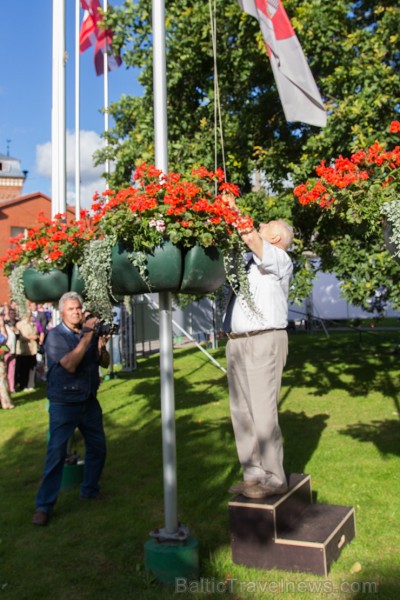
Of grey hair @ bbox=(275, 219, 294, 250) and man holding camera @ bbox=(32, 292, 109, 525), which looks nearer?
grey hair @ bbox=(275, 219, 294, 250)

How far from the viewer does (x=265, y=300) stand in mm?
3953

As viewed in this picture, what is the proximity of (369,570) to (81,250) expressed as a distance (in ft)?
10.3

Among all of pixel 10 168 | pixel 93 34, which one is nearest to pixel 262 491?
pixel 93 34

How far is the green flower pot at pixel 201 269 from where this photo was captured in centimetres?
365

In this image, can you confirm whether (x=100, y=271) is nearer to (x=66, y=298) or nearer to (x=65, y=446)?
(x=66, y=298)

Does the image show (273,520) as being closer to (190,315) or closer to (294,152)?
(294,152)

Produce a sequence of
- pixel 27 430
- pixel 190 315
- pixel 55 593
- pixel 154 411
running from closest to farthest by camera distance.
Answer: pixel 55 593, pixel 27 430, pixel 154 411, pixel 190 315

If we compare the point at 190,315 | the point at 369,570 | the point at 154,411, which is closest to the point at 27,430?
the point at 154,411

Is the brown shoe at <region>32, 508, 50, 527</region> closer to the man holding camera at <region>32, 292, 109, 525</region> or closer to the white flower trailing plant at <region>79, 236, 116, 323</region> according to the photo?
the man holding camera at <region>32, 292, 109, 525</region>

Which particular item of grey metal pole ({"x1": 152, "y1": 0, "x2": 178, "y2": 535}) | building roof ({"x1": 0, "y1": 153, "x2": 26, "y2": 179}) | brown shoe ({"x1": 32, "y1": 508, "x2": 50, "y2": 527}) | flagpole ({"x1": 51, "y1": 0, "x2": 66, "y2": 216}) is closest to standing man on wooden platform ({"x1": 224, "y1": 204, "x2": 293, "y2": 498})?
grey metal pole ({"x1": 152, "y1": 0, "x2": 178, "y2": 535})

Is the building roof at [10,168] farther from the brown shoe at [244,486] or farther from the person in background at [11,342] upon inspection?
the brown shoe at [244,486]

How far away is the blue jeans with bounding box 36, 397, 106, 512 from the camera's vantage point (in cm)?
478

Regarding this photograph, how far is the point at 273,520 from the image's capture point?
143 inches

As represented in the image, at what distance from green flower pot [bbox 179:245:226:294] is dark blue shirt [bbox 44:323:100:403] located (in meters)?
1.62
